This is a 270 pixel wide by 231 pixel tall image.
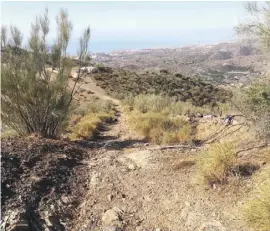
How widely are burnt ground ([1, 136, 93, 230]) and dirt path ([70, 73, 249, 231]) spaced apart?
0.29m

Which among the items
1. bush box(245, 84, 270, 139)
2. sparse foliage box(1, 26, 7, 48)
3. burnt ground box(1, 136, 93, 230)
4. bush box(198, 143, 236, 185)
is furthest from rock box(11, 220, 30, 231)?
sparse foliage box(1, 26, 7, 48)

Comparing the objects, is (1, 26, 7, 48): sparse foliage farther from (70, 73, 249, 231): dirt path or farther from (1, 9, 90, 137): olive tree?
(70, 73, 249, 231): dirt path

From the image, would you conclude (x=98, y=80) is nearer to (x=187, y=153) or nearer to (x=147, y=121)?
(x=147, y=121)

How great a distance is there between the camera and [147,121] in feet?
43.8

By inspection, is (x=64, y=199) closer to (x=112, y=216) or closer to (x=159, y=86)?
(x=112, y=216)

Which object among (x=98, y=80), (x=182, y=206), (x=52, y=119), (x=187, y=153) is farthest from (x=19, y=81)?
(x=98, y=80)

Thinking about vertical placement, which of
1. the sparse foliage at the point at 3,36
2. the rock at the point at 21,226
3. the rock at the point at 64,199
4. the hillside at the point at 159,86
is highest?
the sparse foliage at the point at 3,36

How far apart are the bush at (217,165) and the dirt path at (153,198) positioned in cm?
26

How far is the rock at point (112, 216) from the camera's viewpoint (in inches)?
257

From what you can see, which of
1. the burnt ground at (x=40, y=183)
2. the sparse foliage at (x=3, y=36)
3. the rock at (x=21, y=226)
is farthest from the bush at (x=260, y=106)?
the sparse foliage at (x=3, y=36)

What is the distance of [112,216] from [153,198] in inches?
39.4

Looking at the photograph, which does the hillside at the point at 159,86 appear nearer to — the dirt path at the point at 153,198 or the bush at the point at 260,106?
the bush at the point at 260,106

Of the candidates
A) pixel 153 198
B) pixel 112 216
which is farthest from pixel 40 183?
pixel 153 198

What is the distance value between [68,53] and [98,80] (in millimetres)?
27808
